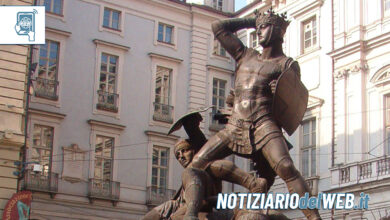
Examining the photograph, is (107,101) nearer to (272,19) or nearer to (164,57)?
(164,57)

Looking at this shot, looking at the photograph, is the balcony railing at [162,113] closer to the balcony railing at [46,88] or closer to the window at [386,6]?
the balcony railing at [46,88]

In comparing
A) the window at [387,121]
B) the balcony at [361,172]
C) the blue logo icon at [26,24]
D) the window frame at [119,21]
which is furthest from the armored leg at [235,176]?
the window frame at [119,21]

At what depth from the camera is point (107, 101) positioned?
33781 mm

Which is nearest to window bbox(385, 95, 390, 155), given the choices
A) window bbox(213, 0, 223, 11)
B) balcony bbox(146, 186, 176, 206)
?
balcony bbox(146, 186, 176, 206)

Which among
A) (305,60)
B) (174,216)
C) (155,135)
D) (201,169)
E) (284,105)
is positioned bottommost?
(174,216)

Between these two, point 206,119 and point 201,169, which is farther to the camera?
point 206,119

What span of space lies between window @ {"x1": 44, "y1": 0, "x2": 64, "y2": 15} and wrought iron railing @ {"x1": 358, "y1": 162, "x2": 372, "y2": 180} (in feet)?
46.7

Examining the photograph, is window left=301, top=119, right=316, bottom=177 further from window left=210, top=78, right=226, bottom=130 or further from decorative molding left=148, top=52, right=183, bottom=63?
decorative molding left=148, top=52, right=183, bottom=63

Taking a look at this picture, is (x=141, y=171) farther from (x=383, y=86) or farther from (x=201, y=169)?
(x=201, y=169)

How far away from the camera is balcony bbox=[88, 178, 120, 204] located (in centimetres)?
3216

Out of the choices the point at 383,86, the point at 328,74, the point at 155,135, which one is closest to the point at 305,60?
the point at 328,74

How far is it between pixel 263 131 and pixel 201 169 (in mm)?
713

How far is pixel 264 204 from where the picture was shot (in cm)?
710

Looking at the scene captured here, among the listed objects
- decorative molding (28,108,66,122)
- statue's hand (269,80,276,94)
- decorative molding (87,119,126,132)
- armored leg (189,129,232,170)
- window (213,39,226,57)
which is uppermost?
window (213,39,226,57)
